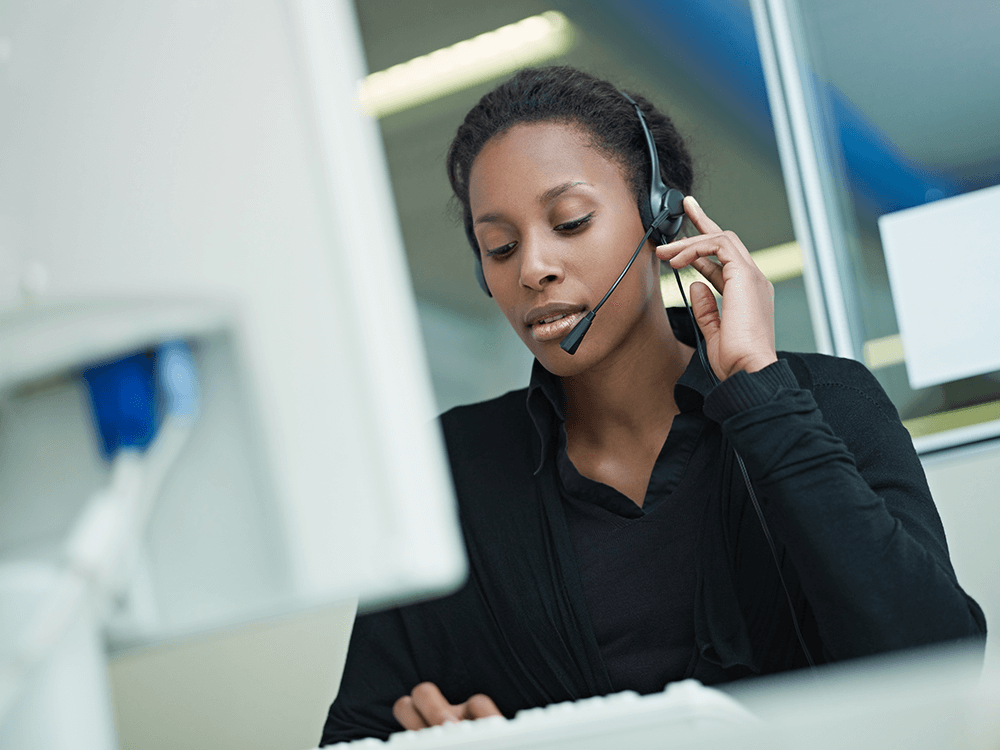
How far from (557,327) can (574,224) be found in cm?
14

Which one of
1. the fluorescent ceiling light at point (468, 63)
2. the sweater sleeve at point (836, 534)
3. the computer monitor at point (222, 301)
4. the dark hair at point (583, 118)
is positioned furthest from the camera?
the fluorescent ceiling light at point (468, 63)

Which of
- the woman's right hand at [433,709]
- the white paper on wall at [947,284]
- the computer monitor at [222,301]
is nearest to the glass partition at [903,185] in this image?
the white paper on wall at [947,284]

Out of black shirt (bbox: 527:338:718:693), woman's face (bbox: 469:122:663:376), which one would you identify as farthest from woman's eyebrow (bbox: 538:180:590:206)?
black shirt (bbox: 527:338:718:693)

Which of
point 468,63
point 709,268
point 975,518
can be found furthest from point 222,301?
point 468,63

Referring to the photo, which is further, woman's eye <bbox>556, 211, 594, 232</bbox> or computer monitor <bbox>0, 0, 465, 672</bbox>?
woman's eye <bbox>556, 211, 594, 232</bbox>

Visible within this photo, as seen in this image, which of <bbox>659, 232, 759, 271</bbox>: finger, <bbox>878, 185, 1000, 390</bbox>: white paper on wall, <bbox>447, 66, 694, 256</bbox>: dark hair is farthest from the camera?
<bbox>878, 185, 1000, 390</bbox>: white paper on wall

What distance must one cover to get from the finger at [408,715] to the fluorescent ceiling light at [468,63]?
173 cm

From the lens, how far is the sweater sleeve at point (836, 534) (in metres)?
0.80

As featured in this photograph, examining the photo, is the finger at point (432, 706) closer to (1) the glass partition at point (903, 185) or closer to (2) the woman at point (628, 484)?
(2) the woman at point (628, 484)

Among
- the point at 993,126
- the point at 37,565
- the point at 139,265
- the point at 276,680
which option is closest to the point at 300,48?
the point at 139,265

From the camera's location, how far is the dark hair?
1180 mm

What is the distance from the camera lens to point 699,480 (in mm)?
1066

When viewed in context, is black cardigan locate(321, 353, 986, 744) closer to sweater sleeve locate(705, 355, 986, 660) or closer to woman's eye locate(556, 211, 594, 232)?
sweater sleeve locate(705, 355, 986, 660)

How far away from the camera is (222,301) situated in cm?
43
